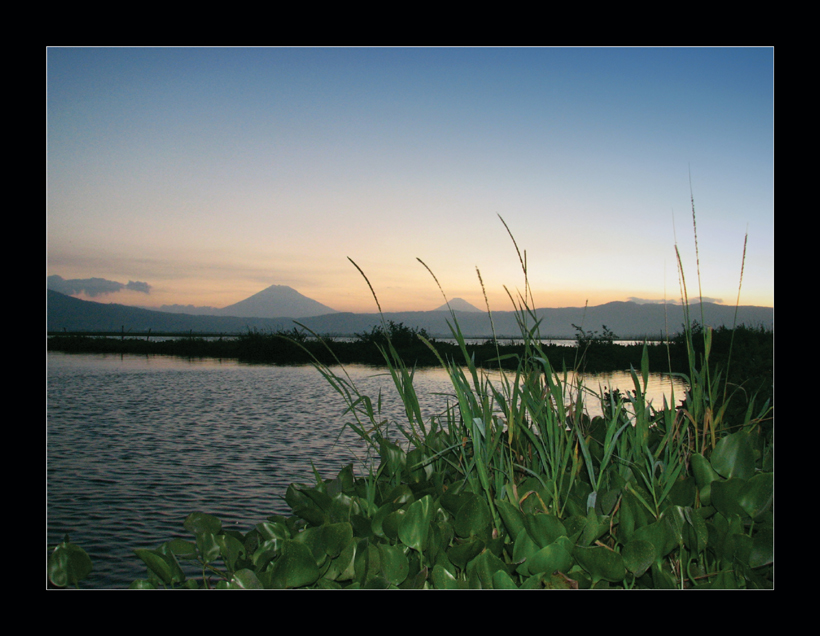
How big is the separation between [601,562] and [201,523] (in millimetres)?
1190

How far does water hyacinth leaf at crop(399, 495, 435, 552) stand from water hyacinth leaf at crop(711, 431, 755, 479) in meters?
0.88

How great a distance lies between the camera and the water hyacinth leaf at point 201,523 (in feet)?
5.43

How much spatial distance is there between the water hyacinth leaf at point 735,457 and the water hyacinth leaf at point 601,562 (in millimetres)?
517

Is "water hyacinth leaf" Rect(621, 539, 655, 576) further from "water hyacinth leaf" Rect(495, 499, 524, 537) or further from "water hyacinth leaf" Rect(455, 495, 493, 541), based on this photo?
"water hyacinth leaf" Rect(455, 495, 493, 541)

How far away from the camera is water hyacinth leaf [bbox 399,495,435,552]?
1.38 metres

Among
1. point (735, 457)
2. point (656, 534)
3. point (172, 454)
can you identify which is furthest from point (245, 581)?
point (172, 454)

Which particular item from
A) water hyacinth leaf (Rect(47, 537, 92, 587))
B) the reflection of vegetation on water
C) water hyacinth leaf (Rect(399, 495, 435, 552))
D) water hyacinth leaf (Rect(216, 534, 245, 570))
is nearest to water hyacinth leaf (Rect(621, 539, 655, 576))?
the reflection of vegetation on water

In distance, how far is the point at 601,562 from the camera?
1.27m

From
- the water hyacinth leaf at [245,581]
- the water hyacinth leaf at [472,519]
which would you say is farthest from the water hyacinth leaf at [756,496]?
the water hyacinth leaf at [245,581]

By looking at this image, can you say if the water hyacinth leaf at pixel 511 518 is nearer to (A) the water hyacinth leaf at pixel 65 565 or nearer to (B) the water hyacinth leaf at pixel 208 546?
(B) the water hyacinth leaf at pixel 208 546

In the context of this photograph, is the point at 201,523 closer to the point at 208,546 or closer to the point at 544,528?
the point at 208,546
